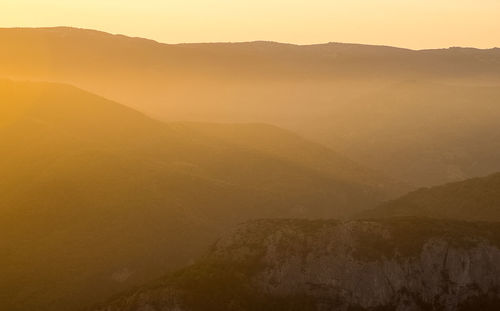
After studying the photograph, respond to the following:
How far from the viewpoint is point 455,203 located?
253 ft

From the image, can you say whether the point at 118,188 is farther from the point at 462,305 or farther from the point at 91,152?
the point at 462,305

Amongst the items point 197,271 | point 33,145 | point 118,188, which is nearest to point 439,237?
point 197,271

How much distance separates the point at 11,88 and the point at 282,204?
68137 millimetres

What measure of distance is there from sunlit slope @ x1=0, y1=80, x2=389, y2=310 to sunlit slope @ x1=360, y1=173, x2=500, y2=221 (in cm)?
1367

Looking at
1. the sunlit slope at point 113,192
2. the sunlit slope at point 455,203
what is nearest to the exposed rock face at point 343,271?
the sunlit slope at point 113,192

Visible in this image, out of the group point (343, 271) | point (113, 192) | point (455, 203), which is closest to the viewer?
point (343, 271)

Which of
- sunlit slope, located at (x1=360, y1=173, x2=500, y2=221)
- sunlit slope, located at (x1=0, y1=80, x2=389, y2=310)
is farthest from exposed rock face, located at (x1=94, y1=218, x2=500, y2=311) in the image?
sunlit slope, located at (x1=360, y1=173, x2=500, y2=221)

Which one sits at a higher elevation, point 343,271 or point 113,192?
point 113,192

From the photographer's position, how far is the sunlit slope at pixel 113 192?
212ft

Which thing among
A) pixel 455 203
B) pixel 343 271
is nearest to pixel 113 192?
pixel 343 271

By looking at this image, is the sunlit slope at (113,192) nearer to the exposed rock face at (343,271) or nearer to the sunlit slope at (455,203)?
the sunlit slope at (455,203)

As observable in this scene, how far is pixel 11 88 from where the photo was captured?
12119 cm

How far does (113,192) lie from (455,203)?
1910 inches

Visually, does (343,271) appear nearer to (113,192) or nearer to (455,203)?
(455,203)
